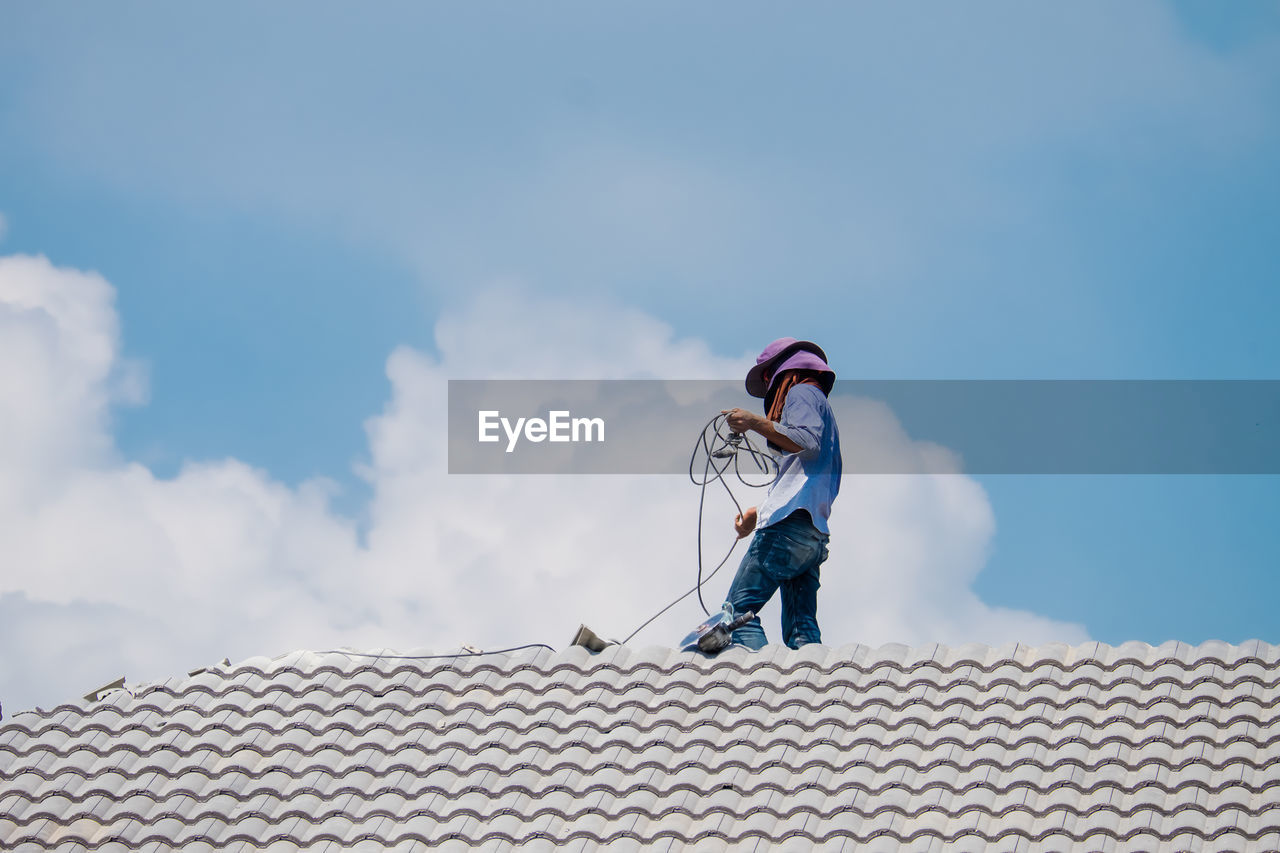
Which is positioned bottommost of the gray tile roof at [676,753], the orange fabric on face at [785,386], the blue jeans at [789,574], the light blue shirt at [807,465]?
the gray tile roof at [676,753]

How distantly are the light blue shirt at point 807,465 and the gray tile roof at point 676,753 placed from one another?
134cm

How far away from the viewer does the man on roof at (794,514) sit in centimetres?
889

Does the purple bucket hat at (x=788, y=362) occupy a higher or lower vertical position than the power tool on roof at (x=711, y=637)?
higher

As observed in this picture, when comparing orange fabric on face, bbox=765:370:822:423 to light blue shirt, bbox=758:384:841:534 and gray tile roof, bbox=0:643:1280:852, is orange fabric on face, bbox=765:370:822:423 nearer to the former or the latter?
light blue shirt, bbox=758:384:841:534

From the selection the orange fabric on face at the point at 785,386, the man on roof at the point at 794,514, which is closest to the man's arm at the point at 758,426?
the man on roof at the point at 794,514

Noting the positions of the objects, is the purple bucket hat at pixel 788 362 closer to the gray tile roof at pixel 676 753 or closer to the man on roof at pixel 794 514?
the man on roof at pixel 794 514

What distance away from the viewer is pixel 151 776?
7.36 meters

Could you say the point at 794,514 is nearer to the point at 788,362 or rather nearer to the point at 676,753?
the point at 788,362

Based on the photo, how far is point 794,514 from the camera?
9.02 meters

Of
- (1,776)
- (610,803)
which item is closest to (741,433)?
(610,803)

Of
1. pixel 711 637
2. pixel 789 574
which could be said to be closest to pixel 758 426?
pixel 789 574

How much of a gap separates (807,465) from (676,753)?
251cm

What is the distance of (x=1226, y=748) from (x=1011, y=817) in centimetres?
112

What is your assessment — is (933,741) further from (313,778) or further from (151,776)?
(151,776)
